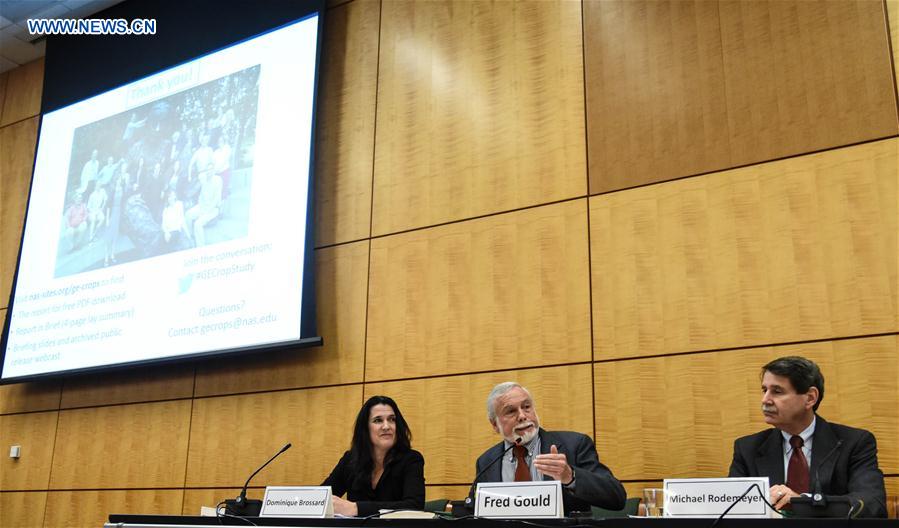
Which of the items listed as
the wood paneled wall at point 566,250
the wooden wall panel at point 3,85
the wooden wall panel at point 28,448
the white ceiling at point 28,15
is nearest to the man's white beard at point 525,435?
the wood paneled wall at point 566,250

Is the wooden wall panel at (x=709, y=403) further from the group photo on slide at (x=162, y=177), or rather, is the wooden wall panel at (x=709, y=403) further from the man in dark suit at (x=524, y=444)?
the group photo on slide at (x=162, y=177)

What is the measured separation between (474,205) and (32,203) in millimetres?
3441

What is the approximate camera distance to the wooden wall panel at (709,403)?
3.14 m

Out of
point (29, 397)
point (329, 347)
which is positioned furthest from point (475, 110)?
point (29, 397)

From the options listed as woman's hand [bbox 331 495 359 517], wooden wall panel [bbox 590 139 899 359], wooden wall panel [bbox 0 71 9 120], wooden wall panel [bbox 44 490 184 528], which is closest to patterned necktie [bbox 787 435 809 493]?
wooden wall panel [bbox 590 139 899 359]

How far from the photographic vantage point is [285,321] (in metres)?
4.49

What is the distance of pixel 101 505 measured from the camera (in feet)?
16.5

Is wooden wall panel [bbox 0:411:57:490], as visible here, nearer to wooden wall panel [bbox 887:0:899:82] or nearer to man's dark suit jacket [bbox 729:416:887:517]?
man's dark suit jacket [bbox 729:416:887:517]

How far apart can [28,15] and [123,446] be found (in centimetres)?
322

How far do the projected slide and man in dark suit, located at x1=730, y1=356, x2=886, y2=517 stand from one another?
2422 mm

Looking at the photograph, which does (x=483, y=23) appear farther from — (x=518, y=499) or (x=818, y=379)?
(x=518, y=499)

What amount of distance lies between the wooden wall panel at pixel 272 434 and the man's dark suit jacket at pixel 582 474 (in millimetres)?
1267

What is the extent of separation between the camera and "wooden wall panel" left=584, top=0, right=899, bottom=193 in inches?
137

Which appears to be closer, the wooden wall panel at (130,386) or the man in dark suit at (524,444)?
the man in dark suit at (524,444)
